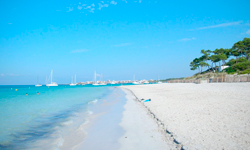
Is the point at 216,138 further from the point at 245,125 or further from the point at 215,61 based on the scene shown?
the point at 215,61

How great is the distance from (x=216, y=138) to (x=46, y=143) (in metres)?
5.78

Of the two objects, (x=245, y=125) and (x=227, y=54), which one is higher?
(x=227, y=54)

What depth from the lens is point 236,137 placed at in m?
4.61

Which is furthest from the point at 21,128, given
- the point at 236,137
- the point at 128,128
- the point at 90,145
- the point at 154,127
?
the point at 236,137

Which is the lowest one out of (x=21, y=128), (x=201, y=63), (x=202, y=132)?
(x=21, y=128)

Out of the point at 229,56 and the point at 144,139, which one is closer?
the point at 144,139

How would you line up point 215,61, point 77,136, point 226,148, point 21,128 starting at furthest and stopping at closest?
1. point 215,61
2. point 21,128
3. point 77,136
4. point 226,148

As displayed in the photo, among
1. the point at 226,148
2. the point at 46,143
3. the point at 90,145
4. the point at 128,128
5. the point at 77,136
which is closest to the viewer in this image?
the point at 226,148

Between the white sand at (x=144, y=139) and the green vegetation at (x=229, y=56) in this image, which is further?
the green vegetation at (x=229, y=56)

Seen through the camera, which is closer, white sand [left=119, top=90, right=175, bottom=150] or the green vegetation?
white sand [left=119, top=90, right=175, bottom=150]

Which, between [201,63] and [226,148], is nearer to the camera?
[226,148]

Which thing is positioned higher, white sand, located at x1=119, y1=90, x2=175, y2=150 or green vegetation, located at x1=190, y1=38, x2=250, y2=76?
green vegetation, located at x1=190, y1=38, x2=250, y2=76

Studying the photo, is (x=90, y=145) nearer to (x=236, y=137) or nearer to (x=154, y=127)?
(x=154, y=127)

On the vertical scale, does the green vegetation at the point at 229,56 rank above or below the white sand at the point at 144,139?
above
